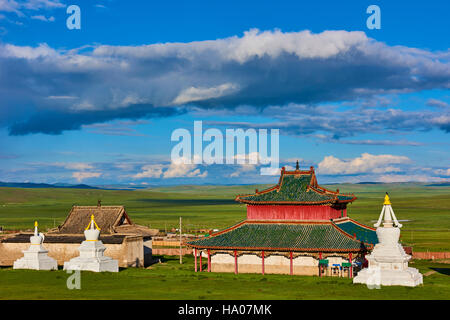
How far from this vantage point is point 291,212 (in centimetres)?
6097

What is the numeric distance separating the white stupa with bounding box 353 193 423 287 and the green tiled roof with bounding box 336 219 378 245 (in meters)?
9.65

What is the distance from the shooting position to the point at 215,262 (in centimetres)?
5984

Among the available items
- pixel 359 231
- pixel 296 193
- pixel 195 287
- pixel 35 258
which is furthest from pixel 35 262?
pixel 359 231

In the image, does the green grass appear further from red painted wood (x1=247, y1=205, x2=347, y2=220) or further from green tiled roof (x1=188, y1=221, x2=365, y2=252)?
red painted wood (x1=247, y1=205, x2=347, y2=220)

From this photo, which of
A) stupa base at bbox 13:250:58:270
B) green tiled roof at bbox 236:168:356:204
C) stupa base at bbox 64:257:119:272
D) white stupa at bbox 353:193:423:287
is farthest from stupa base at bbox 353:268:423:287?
stupa base at bbox 13:250:58:270

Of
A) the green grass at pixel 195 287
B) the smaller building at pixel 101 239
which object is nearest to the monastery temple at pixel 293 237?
the green grass at pixel 195 287

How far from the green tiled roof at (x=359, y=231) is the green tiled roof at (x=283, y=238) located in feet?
10.3

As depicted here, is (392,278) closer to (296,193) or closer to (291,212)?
(291,212)

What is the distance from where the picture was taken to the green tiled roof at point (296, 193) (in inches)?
2362

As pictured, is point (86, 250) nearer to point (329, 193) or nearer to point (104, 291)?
point (104, 291)

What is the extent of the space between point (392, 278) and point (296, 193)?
1682cm

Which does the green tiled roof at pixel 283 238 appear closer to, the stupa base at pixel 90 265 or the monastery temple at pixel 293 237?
the monastery temple at pixel 293 237

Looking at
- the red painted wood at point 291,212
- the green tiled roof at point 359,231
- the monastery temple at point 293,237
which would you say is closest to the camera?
the monastery temple at point 293,237
